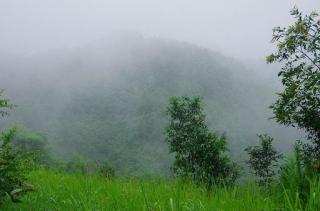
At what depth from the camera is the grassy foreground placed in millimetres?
4727

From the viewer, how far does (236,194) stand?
538cm

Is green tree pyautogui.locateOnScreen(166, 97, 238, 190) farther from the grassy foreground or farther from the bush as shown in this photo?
the bush

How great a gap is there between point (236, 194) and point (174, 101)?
34.3 m

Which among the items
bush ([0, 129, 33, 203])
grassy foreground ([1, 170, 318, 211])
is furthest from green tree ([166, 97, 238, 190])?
bush ([0, 129, 33, 203])

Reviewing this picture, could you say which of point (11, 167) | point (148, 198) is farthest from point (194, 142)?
point (148, 198)

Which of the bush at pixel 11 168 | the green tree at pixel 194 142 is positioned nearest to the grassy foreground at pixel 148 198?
the bush at pixel 11 168

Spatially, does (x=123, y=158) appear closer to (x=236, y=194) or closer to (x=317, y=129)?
(x=317, y=129)

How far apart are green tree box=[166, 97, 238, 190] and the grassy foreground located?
2765 cm

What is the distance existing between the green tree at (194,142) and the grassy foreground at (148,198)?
2765cm

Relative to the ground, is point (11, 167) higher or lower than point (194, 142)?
lower

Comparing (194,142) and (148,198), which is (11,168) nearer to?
(148,198)

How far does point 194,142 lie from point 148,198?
3232 centimetres

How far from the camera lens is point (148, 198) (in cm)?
555

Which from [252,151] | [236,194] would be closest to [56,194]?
[236,194]
